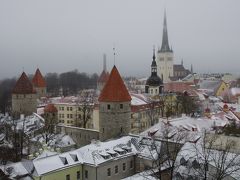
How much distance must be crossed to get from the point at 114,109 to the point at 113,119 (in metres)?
0.81

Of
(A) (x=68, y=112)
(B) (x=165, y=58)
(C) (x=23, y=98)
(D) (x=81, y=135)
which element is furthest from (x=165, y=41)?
(D) (x=81, y=135)

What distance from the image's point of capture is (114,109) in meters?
29.1

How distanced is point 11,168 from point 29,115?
21.2 metres

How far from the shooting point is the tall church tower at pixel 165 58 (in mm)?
97019

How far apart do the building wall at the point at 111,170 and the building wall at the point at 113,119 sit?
4222 millimetres

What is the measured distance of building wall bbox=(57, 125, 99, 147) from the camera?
3122 centimetres

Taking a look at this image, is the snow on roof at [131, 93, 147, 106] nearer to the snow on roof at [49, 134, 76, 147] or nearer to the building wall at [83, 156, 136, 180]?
the snow on roof at [49, 134, 76, 147]

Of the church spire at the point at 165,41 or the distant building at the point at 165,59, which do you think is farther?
the distant building at the point at 165,59

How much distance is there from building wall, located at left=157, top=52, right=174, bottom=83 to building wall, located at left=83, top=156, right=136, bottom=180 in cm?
7855

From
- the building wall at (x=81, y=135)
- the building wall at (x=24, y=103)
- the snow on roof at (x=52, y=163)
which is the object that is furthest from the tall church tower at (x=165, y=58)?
the snow on roof at (x=52, y=163)

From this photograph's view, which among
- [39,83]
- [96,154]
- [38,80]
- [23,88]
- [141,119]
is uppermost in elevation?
[38,80]

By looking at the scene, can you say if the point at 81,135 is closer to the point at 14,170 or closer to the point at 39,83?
the point at 14,170

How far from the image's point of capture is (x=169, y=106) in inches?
2050

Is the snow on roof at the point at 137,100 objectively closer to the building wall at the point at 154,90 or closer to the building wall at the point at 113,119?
the building wall at the point at 154,90
